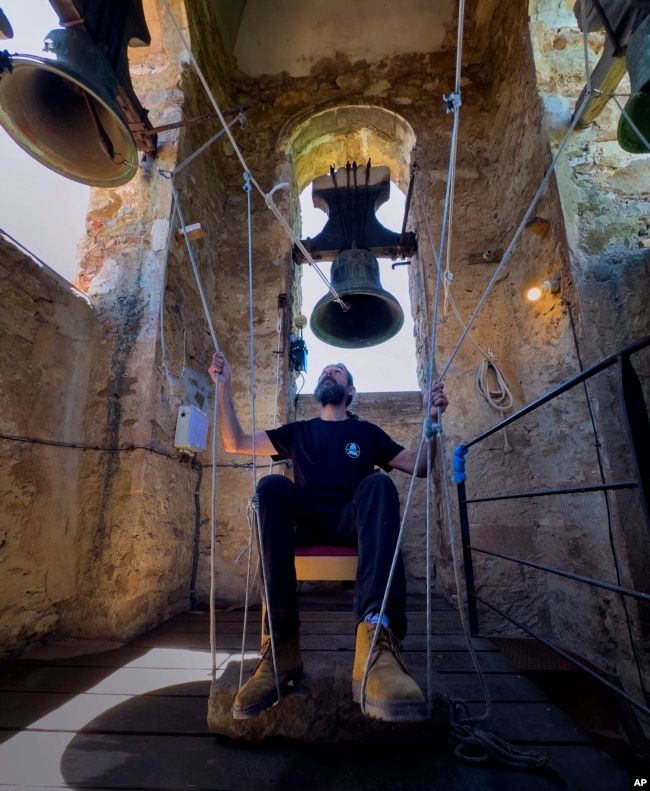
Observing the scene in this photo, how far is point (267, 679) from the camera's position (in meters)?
1.00

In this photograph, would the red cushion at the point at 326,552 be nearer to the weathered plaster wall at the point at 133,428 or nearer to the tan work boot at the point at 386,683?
the tan work boot at the point at 386,683

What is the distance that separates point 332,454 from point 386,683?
2.43 feet

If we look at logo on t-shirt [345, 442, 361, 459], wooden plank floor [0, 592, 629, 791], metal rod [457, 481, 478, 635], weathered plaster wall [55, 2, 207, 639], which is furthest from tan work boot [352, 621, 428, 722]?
weathered plaster wall [55, 2, 207, 639]

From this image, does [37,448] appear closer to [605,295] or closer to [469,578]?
[469,578]

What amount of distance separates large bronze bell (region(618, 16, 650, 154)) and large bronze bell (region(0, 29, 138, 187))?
2.03 m

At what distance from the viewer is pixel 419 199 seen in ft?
9.81

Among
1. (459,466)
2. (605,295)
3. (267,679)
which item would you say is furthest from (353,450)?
(605,295)

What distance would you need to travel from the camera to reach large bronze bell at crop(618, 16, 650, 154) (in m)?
1.48

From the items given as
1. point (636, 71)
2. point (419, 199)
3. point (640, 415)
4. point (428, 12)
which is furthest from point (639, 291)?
point (428, 12)

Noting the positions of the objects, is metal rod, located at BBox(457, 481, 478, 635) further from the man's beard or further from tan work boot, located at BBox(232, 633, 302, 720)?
tan work boot, located at BBox(232, 633, 302, 720)

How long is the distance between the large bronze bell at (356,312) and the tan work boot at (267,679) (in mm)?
1963

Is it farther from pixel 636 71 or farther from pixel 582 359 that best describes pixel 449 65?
pixel 582 359

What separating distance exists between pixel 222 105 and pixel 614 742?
4.76 m

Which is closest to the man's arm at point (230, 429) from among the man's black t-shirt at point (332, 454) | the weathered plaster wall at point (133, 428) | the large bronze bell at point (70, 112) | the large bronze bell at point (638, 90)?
the man's black t-shirt at point (332, 454)
